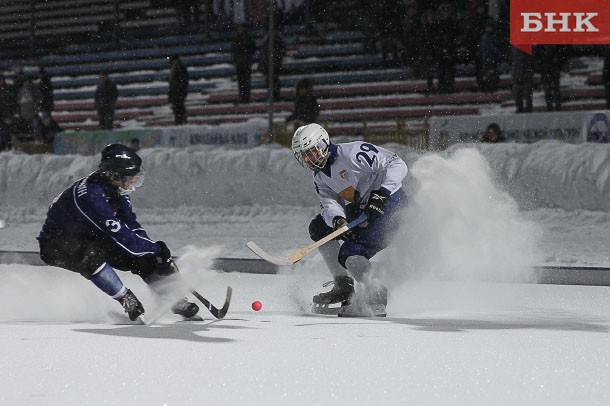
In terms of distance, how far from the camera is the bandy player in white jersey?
5.04 meters

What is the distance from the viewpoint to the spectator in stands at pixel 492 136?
33.7 ft

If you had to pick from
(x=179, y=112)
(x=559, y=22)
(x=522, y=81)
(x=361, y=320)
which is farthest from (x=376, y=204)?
(x=179, y=112)

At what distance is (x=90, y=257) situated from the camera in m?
4.66

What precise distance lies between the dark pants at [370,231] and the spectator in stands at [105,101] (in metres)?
10.0

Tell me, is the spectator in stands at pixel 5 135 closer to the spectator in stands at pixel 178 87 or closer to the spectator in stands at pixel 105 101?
the spectator in stands at pixel 105 101

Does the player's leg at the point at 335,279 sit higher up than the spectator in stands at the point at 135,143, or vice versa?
the player's leg at the point at 335,279

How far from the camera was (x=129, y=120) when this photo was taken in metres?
17.6

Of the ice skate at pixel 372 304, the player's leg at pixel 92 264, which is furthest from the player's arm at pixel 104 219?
the ice skate at pixel 372 304

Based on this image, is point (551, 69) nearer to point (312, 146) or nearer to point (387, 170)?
point (387, 170)

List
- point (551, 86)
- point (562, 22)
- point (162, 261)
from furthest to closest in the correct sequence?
point (551, 86) → point (562, 22) → point (162, 261)

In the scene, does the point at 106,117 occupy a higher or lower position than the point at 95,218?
lower

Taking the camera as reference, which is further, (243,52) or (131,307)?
(243,52)

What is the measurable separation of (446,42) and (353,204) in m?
7.84

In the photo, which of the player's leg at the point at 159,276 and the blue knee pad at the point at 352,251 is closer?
the player's leg at the point at 159,276
